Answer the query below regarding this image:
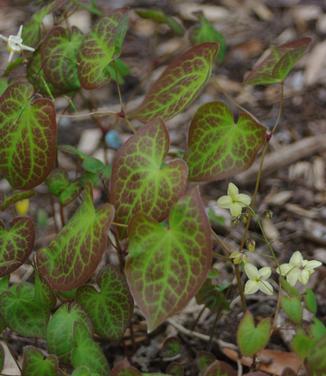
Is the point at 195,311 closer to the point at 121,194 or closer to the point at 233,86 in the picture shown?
the point at 121,194

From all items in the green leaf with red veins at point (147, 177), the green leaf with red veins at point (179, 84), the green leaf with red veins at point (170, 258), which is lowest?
the green leaf with red veins at point (170, 258)

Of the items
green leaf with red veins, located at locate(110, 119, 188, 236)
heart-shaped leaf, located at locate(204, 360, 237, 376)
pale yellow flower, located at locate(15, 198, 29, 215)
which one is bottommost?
pale yellow flower, located at locate(15, 198, 29, 215)

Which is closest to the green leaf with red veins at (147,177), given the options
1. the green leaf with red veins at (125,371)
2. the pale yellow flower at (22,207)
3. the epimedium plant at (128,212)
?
the epimedium plant at (128,212)

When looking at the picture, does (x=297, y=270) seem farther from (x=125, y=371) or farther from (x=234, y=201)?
(x=125, y=371)

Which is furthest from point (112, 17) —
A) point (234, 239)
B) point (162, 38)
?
point (162, 38)

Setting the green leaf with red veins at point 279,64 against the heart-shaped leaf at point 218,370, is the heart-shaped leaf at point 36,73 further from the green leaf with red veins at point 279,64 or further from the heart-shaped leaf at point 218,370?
the heart-shaped leaf at point 218,370

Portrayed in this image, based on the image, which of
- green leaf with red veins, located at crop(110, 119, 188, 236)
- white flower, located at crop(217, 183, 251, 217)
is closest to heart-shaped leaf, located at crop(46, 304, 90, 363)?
green leaf with red veins, located at crop(110, 119, 188, 236)

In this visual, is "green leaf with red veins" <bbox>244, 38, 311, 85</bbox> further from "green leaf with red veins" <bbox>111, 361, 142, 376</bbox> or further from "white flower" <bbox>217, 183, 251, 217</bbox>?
"green leaf with red veins" <bbox>111, 361, 142, 376</bbox>
